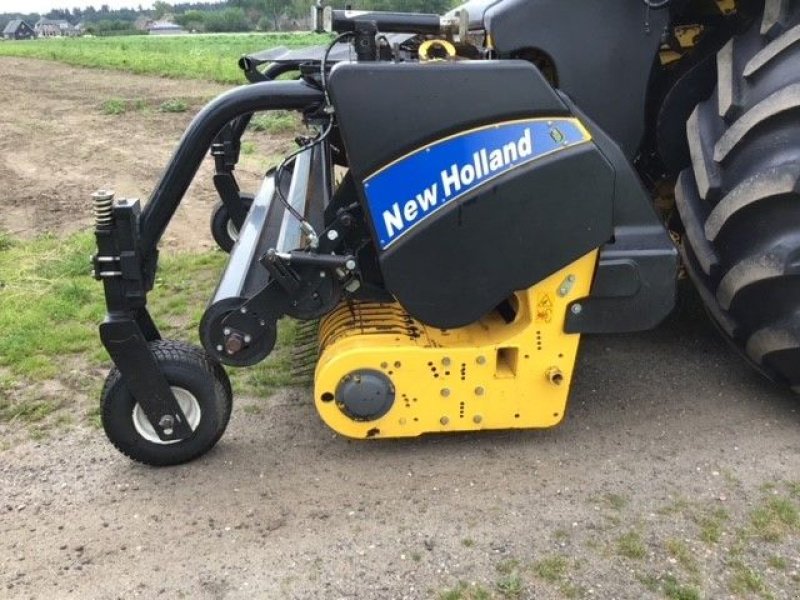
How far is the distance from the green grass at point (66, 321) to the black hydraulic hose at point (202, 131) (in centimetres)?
102

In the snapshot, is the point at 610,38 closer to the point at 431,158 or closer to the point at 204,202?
the point at 431,158

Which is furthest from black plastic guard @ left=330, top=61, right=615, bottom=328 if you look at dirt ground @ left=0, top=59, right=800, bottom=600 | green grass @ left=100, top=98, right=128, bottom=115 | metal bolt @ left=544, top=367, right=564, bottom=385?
green grass @ left=100, top=98, right=128, bottom=115

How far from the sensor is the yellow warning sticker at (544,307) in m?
2.79

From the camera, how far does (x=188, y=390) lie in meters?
2.84

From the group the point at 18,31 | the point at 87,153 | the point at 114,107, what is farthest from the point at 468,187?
the point at 18,31

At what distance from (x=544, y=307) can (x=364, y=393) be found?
694 mm

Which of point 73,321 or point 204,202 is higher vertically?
point 73,321

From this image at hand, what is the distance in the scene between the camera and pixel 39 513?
2.73m

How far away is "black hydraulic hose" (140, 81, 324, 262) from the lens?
8.70 feet

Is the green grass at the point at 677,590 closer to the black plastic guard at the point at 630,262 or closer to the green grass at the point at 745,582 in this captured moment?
the green grass at the point at 745,582

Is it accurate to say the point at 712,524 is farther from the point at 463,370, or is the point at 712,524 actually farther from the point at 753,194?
the point at 753,194

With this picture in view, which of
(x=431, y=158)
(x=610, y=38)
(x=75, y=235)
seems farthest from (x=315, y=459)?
(x=75, y=235)

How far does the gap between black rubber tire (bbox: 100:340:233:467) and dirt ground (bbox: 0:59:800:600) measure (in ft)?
0.26

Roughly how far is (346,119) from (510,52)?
0.89m
